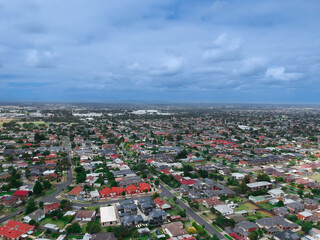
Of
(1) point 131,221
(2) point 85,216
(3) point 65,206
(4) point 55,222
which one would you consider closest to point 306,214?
(1) point 131,221

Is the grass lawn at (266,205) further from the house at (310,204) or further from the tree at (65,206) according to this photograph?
the tree at (65,206)

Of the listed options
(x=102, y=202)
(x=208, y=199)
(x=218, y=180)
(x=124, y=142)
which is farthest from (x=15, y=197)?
(x=124, y=142)

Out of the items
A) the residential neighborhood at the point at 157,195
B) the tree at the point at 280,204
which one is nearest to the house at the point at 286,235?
the residential neighborhood at the point at 157,195

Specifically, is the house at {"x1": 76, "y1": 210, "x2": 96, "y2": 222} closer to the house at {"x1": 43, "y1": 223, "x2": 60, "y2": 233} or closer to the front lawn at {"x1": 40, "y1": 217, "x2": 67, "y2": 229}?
the front lawn at {"x1": 40, "y1": 217, "x2": 67, "y2": 229}

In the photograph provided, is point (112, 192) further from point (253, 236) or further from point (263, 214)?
point (263, 214)

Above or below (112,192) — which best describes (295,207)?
above

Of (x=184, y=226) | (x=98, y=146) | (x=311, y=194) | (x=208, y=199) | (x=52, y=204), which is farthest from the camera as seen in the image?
(x=98, y=146)

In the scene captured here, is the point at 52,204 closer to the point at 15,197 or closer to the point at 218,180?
the point at 15,197

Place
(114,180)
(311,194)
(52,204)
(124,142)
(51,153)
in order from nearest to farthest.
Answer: (52,204), (311,194), (114,180), (51,153), (124,142)
